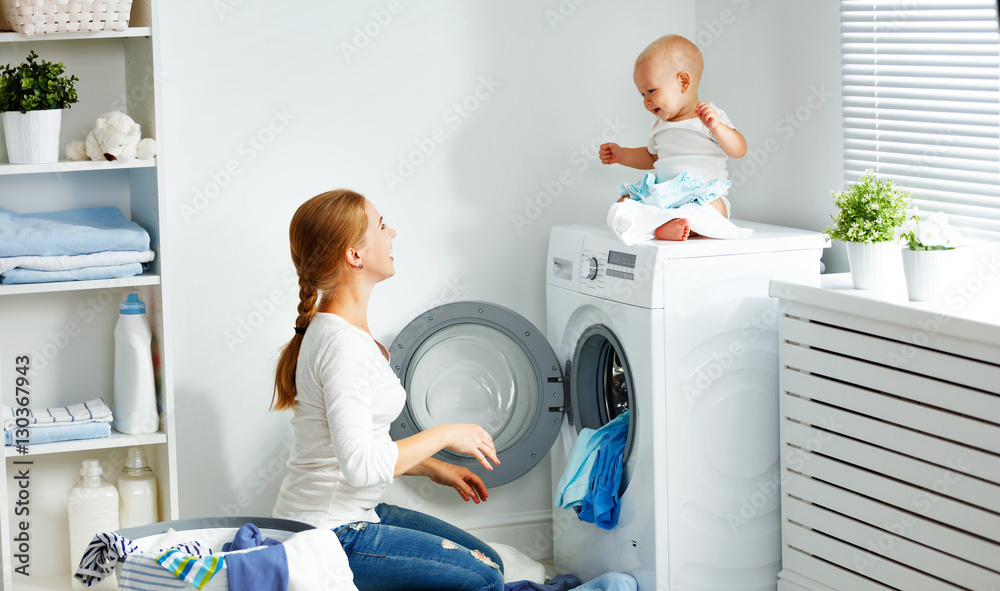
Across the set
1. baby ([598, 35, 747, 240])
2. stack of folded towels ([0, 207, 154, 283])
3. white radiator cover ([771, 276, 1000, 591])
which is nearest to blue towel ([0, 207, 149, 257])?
stack of folded towels ([0, 207, 154, 283])

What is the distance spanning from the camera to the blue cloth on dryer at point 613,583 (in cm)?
241

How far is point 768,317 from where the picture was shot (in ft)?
7.88

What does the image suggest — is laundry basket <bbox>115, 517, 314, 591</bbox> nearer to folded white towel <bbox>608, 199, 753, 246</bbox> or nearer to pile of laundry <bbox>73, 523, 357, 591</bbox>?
pile of laundry <bbox>73, 523, 357, 591</bbox>

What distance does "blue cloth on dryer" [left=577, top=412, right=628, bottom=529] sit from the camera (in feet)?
8.20

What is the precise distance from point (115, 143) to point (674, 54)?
138 centimetres

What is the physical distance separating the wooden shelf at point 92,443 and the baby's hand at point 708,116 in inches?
59.9

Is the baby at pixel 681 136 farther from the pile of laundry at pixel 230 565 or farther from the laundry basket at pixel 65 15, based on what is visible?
the laundry basket at pixel 65 15

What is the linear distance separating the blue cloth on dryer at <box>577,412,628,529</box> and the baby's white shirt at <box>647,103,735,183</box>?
66 cm

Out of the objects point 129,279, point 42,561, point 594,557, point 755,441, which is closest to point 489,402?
point 594,557

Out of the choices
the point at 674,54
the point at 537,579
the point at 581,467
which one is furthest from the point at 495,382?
the point at 674,54

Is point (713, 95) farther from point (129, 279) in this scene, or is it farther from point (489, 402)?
point (129, 279)

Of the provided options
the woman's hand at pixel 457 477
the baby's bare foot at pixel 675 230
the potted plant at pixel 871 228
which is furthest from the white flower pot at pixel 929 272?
the woman's hand at pixel 457 477

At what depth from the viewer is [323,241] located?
6.82ft

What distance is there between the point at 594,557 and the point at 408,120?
1.33 metres
